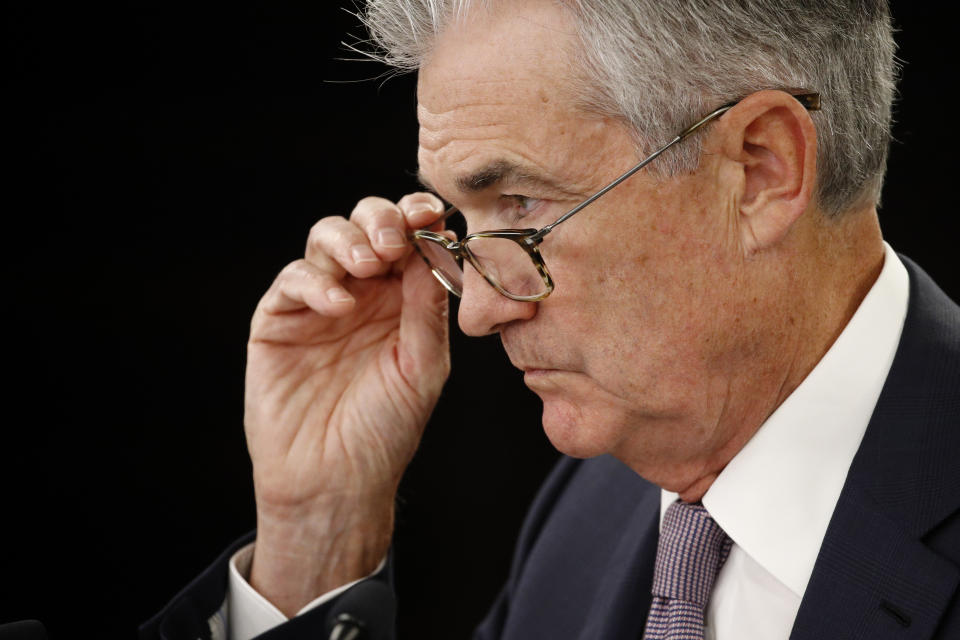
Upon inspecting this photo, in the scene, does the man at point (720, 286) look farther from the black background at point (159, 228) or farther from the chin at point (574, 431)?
the black background at point (159, 228)

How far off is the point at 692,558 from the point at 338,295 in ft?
2.35

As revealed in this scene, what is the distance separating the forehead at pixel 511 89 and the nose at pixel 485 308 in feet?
0.55

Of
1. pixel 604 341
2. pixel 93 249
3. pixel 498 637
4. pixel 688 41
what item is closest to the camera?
pixel 688 41

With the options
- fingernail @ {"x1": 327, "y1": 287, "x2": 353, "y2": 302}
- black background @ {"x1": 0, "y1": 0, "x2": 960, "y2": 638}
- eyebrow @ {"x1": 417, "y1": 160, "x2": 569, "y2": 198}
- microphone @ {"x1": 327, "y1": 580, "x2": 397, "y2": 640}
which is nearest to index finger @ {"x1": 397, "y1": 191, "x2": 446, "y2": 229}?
fingernail @ {"x1": 327, "y1": 287, "x2": 353, "y2": 302}

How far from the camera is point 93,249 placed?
2613 mm

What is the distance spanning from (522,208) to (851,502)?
0.57 metres

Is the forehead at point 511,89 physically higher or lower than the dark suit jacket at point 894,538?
higher

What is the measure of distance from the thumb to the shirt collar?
2.11 ft

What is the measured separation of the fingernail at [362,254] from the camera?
172 centimetres

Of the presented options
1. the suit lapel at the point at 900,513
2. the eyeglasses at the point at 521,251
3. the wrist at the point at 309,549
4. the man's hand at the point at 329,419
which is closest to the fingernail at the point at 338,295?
the man's hand at the point at 329,419

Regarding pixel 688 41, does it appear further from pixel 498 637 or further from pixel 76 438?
pixel 76 438

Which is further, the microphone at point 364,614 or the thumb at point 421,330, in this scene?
the thumb at point 421,330

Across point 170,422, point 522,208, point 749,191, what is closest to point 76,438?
point 170,422

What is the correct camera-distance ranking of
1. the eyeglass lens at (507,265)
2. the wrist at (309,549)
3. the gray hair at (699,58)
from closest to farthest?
the gray hair at (699,58) → the eyeglass lens at (507,265) → the wrist at (309,549)
